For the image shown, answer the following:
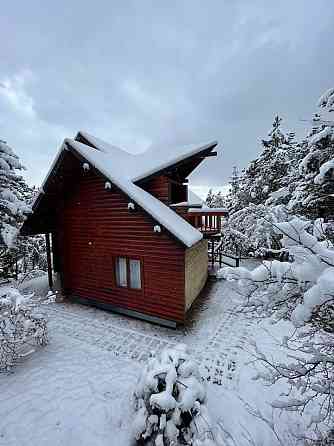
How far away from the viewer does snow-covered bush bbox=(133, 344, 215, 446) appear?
3.64 metres

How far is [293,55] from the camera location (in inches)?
387

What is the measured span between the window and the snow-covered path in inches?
54.3

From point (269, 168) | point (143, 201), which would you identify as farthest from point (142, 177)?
point (269, 168)

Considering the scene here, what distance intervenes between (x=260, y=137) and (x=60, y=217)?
18385 millimetres

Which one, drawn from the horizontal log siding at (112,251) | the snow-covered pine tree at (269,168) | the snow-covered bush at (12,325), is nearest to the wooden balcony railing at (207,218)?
the horizontal log siding at (112,251)

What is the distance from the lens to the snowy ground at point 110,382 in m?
4.10

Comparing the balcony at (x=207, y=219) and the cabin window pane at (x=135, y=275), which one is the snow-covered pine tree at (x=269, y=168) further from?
the cabin window pane at (x=135, y=275)

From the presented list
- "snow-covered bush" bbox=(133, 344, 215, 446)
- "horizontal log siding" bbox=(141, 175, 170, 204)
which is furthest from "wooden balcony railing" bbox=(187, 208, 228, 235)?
"snow-covered bush" bbox=(133, 344, 215, 446)

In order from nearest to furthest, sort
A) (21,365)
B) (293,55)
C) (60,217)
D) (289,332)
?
1. (21,365)
2. (289,332)
3. (293,55)
4. (60,217)

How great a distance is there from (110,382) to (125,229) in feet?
16.7

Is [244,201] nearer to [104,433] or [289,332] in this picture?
[289,332]

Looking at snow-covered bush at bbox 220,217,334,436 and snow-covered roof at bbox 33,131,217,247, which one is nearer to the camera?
snow-covered bush at bbox 220,217,334,436

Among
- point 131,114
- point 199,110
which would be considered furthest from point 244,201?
point 131,114

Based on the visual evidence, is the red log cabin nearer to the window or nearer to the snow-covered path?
the window
